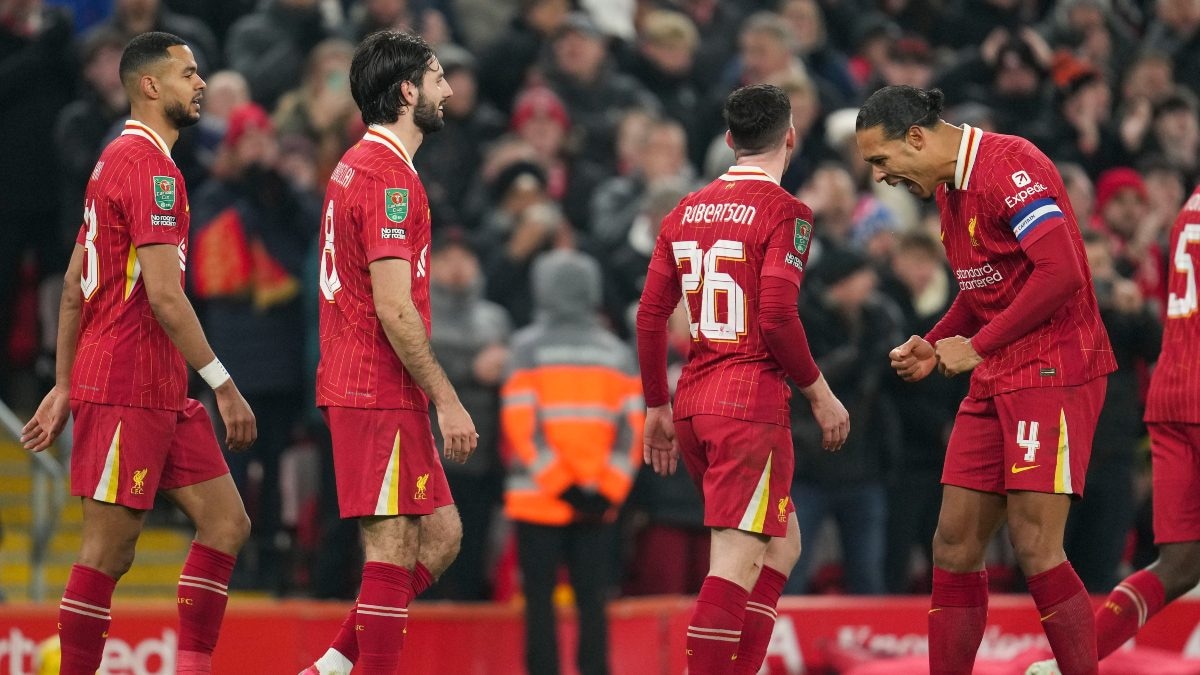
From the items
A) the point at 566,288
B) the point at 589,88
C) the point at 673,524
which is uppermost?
the point at 589,88

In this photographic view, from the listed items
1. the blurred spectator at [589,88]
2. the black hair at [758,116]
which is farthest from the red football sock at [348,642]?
the blurred spectator at [589,88]

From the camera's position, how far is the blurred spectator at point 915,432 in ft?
38.9

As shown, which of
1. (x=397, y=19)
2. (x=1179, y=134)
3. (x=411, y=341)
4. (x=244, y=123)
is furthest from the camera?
(x=1179, y=134)

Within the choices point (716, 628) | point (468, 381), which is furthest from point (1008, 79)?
point (716, 628)

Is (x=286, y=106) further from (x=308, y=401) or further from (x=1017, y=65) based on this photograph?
(x=1017, y=65)

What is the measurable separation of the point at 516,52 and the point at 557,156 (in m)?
1.37

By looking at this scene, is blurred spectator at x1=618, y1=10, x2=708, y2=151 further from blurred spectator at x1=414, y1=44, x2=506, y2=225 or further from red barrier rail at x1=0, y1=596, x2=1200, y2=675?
red barrier rail at x1=0, y1=596, x2=1200, y2=675

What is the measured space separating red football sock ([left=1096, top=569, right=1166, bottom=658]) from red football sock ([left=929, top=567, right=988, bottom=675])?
768mm

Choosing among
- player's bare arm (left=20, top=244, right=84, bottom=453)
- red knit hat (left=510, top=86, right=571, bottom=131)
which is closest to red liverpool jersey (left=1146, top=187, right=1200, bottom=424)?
player's bare arm (left=20, top=244, right=84, bottom=453)

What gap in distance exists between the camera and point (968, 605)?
7.23 metres

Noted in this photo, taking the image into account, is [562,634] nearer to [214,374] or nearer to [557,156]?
[557,156]

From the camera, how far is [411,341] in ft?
22.7

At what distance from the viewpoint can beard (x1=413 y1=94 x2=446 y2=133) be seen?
7234 mm

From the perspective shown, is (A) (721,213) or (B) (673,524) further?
(B) (673,524)
